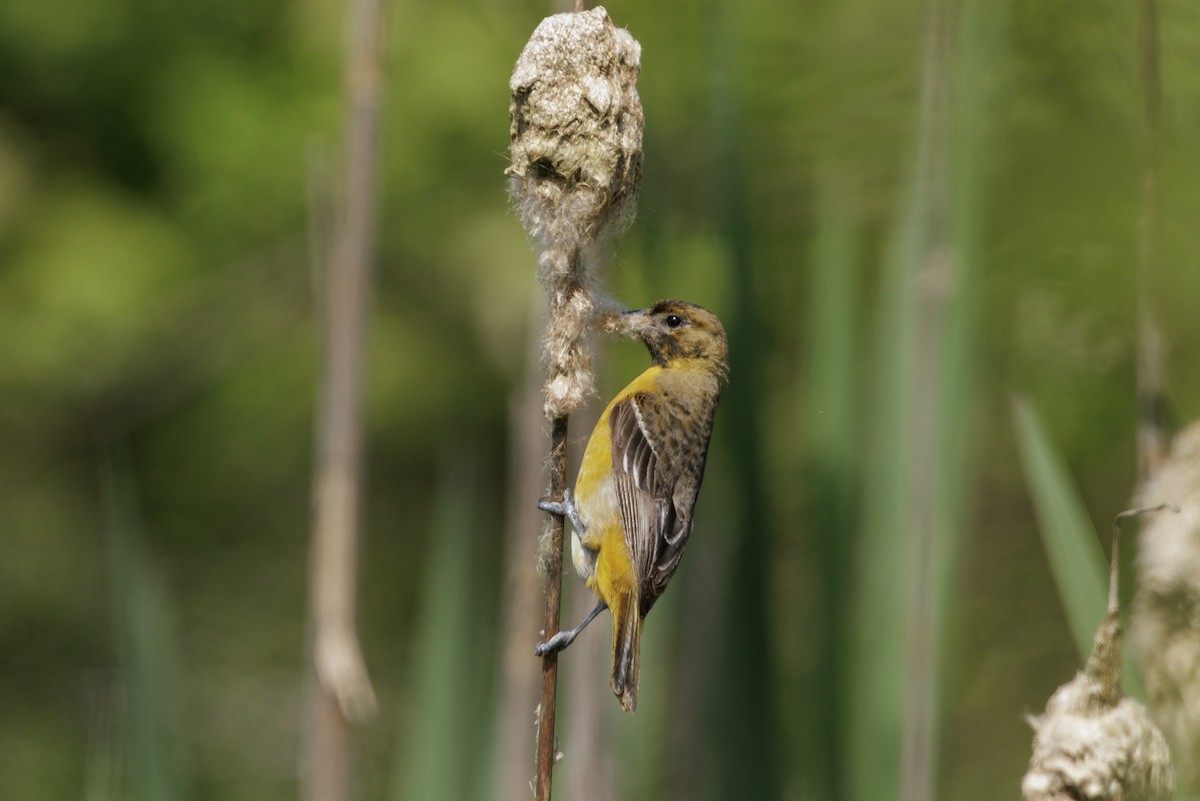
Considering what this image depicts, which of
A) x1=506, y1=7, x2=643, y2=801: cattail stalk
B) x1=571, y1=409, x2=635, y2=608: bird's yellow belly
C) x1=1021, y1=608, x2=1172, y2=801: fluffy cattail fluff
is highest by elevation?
x1=506, y1=7, x2=643, y2=801: cattail stalk

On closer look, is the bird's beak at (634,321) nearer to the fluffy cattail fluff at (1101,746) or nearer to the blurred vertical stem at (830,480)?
the blurred vertical stem at (830,480)

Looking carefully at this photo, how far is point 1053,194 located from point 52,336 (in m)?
3.80

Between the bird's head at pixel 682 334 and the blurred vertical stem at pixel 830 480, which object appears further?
the bird's head at pixel 682 334

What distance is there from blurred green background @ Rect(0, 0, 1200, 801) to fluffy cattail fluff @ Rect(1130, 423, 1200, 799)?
0.33 m

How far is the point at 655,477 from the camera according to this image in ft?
7.13

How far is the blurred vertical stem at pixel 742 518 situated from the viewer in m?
1.95

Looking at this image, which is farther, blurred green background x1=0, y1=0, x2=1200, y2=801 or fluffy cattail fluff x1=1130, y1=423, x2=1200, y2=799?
blurred green background x1=0, y1=0, x2=1200, y2=801

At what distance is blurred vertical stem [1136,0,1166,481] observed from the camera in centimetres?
176

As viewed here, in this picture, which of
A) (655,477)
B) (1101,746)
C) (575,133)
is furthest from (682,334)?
(1101,746)

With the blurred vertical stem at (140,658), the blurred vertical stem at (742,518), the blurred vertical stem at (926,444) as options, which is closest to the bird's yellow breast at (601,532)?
the blurred vertical stem at (742,518)

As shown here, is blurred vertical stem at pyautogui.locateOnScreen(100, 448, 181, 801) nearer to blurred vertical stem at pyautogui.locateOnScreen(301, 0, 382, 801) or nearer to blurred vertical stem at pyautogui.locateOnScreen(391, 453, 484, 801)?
blurred vertical stem at pyautogui.locateOnScreen(301, 0, 382, 801)

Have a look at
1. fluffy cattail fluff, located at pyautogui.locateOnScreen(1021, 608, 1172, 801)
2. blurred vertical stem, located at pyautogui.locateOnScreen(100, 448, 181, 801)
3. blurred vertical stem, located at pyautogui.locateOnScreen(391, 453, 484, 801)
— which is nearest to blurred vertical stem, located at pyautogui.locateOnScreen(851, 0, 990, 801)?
fluffy cattail fluff, located at pyautogui.locateOnScreen(1021, 608, 1172, 801)

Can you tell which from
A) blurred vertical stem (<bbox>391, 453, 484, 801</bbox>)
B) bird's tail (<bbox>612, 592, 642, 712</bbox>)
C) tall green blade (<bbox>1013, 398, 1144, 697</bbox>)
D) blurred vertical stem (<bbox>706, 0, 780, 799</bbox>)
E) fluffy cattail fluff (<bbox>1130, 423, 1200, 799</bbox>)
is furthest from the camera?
blurred vertical stem (<bbox>391, 453, 484, 801</bbox>)

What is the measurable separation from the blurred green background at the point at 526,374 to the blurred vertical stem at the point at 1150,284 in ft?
0.87
